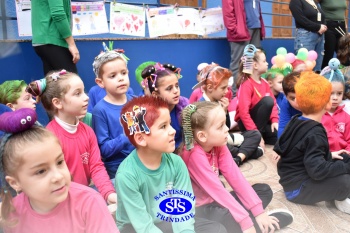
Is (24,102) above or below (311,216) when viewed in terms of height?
above

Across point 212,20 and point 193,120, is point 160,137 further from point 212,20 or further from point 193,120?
point 212,20

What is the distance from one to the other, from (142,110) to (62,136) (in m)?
0.64

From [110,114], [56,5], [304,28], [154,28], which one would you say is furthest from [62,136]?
[304,28]

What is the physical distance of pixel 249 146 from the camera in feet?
10.3

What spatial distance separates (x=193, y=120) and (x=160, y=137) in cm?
36

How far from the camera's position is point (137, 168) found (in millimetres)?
1620

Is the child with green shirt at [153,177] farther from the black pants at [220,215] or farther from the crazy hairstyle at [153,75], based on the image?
the crazy hairstyle at [153,75]

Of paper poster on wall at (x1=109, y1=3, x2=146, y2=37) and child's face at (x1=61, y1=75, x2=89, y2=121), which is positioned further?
paper poster on wall at (x1=109, y1=3, x2=146, y2=37)

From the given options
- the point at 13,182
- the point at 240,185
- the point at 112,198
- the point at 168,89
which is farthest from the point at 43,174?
the point at 168,89

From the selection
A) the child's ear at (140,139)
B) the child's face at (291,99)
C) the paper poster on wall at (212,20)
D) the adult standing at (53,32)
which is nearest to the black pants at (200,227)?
the child's ear at (140,139)

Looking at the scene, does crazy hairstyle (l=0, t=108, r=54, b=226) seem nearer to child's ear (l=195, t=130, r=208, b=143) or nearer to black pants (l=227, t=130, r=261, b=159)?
child's ear (l=195, t=130, r=208, b=143)

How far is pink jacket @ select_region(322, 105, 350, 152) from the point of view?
2.58 metres

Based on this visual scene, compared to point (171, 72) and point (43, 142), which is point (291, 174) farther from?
point (43, 142)

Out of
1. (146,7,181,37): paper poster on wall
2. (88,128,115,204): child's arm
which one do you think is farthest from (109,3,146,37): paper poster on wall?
(88,128,115,204): child's arm
